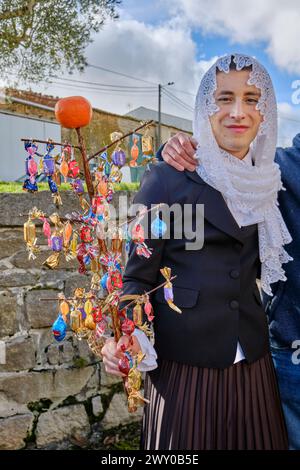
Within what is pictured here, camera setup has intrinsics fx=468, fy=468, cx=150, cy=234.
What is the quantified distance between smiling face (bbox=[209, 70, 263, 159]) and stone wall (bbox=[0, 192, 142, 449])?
142 cm

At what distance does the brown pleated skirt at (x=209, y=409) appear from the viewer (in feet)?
4.68

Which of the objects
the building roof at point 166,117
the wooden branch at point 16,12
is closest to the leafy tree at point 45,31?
the wooden branch at point 16,12

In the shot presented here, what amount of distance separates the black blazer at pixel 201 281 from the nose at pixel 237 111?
0.73ft

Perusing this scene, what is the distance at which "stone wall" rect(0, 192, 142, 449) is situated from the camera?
8.57ft

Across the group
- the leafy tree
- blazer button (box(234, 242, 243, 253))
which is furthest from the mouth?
the leafy tree

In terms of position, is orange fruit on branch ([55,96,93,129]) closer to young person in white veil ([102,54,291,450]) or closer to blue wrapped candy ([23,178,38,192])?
blue wrapped candy ([23,178,38,192])

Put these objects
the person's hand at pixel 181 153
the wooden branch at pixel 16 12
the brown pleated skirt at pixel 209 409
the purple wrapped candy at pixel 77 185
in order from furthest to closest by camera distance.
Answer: the wooden branch at pixel 16 12 → the person's hand at pixel 181 153 → the brown pleated skirt at pixel 209 409 → the purple wrapped candy at pixel 77 185

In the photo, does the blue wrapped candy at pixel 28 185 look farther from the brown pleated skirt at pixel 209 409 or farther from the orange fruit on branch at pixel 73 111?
the brown pleated skirt at pixel 209 409

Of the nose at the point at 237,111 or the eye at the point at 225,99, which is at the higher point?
the eye at the point at 225,99

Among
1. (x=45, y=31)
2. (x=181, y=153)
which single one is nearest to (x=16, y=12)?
(x=45, y=31)

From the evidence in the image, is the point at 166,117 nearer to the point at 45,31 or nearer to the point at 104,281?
the point at 45,31

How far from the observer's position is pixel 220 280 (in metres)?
1.45
